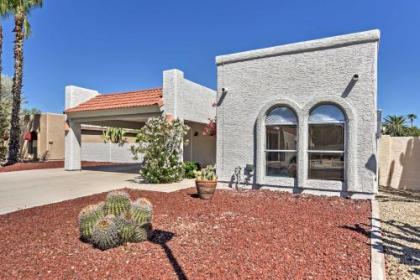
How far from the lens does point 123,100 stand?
1667 cm

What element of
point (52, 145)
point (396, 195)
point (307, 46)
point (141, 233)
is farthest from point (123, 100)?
point (52, 145)

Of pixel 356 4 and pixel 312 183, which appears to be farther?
pixel 356 4

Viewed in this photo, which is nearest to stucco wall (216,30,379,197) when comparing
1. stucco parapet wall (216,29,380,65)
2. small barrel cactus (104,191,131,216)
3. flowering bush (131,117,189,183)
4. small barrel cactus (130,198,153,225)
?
stucco parapet wall (216,29,380,65)

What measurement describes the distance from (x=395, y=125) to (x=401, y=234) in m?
61.8

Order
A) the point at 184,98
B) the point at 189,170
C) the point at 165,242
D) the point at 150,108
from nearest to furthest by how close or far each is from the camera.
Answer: the point at 165,242, the point at 150,108, the point at 184,98, the point at 189,170

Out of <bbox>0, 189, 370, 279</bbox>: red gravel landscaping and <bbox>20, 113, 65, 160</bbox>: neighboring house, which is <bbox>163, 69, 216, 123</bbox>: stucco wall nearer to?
<bbox>0, 189, 370, 279</bbox>: red gravel landscaping

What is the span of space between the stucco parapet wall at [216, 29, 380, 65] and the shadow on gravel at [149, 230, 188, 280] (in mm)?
7963

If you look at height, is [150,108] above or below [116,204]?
above

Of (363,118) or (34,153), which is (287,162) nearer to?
(363,118)

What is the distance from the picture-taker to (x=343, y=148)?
9.40 meters

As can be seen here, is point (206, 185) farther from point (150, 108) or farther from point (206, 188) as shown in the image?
point (150, 108)

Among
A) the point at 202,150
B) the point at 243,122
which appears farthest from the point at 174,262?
the point at 202,150

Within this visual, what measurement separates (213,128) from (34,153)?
Result: 71.1ft

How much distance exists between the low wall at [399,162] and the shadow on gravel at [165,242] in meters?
11.3
